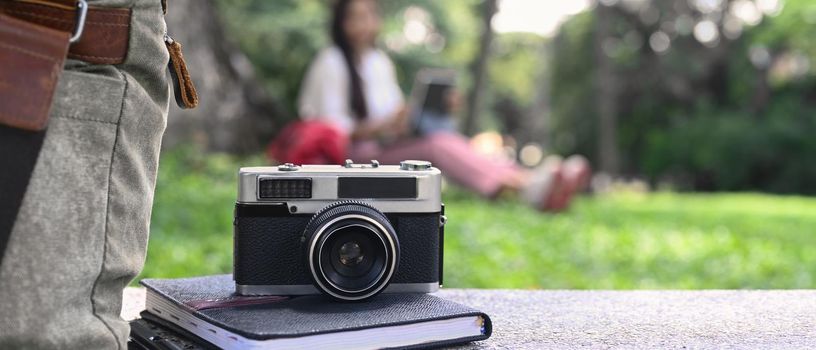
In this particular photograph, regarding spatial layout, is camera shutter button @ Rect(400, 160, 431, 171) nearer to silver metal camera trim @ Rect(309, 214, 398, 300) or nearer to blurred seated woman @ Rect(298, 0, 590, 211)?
silver metal camera trim @ Rect(309, 214, 398, 300)

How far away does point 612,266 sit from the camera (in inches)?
154

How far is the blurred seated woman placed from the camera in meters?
4.78

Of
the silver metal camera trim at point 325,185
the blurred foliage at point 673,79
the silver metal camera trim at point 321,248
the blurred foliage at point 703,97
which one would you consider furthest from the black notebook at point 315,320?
the blurred foliage at point 703,97

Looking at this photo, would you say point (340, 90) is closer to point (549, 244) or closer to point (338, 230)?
point (549, 244)

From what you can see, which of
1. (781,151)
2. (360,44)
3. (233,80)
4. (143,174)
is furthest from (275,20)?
(143,174)

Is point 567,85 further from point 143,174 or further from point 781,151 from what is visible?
point 143,174

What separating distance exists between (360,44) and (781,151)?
40.5ft

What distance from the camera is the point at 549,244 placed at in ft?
14.2

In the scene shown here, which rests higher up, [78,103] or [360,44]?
[360,44]

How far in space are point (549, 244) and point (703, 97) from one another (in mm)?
14122

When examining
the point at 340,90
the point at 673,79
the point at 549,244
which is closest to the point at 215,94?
the point at 340,90

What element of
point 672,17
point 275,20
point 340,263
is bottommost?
point 340,263

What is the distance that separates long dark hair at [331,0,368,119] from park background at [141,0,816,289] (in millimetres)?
790

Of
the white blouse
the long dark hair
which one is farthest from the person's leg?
the long dark hair
